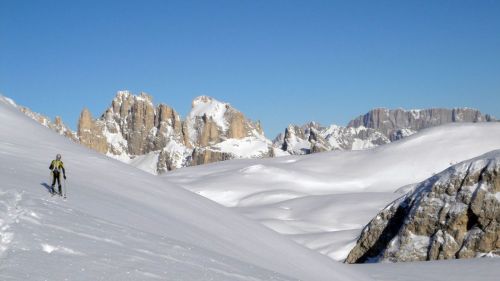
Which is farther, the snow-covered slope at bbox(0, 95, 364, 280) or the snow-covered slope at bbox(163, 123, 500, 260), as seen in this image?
the snow-covered slope at bbox(163, 123, 500, 260)

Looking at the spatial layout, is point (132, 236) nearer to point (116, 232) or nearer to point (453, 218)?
point (116, 232)

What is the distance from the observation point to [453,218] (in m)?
22.5

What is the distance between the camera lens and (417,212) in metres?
23.2

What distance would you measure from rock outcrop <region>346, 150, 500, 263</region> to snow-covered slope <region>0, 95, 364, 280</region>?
4.53 meters

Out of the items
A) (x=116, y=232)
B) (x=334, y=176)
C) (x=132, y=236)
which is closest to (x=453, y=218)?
(x=132, y=236)

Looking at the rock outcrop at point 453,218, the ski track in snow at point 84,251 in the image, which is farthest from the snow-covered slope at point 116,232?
the rock outcrop at point 453,218

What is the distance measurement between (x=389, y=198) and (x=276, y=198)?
16461 millimetres

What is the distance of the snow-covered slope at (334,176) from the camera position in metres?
53.6

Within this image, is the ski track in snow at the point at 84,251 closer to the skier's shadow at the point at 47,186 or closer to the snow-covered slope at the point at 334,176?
the skier's shadow at the point at 47,186

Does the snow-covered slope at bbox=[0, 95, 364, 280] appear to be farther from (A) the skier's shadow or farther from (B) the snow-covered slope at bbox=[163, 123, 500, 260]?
(B) the snow-covered slope at bbox=[163, 123, 500, 260]

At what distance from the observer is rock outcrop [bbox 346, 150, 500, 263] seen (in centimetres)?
2177

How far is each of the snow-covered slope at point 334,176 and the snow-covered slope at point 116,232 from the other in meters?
29.1

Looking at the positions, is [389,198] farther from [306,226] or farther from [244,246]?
[244,246]

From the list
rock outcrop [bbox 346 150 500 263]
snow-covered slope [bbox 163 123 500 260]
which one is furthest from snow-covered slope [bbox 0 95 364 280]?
snow-covered slope [bbox 163 123 500 260]
